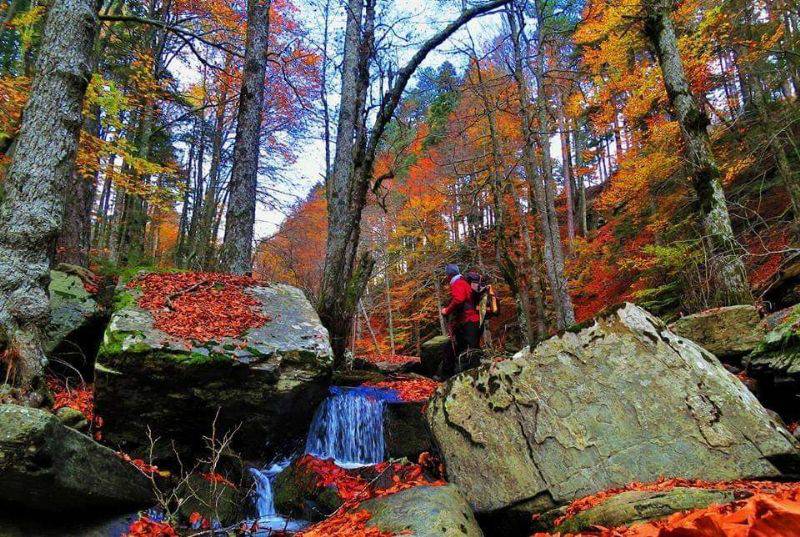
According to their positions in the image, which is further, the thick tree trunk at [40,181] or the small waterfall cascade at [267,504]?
the small waterfall cascade at [267,504]

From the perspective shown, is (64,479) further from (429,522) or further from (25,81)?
(25,81)

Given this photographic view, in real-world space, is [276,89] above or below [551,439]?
above

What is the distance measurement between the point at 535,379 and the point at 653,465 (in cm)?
124

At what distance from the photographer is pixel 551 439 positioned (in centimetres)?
407

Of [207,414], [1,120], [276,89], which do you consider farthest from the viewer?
[276,89]

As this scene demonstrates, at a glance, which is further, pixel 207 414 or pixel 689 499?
pixel 207 414

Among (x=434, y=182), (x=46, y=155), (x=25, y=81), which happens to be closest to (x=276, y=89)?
(x=434, y=182)

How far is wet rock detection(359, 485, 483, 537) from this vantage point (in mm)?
3090

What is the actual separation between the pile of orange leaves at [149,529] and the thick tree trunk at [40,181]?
2.05 meters

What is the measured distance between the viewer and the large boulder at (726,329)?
18.9 feet

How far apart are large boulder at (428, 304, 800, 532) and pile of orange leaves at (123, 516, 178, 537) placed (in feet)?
9.04

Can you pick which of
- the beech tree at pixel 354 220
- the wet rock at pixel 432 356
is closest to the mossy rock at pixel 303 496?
the beech tree at pixel 354 220

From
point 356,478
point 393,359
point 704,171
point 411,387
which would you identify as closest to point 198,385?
point 356,478

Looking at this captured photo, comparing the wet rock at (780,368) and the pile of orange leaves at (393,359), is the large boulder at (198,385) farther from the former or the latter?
the pile of orange leaves at (393,359)
